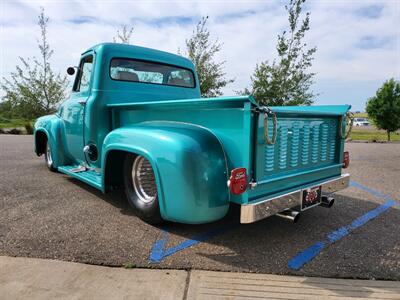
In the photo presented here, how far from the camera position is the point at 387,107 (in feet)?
70.6

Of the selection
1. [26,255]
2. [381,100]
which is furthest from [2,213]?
[381,100]

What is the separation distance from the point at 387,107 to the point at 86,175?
2290 cm

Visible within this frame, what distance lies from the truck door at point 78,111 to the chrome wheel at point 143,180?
126 centimetres

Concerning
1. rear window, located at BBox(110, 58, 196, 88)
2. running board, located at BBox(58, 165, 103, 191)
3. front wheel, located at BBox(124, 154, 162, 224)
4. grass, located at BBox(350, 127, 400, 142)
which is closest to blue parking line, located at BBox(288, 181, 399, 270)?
front wheel, located at BBox(124, 154, 162, 224)

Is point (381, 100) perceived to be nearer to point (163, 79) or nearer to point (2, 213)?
point (163, 79)

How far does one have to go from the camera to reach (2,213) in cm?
371

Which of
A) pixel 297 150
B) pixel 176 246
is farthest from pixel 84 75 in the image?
pixel 297 150

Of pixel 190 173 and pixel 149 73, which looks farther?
pixel 149 73

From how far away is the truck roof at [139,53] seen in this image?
165 inches

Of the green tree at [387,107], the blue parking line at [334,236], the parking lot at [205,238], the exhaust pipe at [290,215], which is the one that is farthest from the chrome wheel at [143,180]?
the green tree at [387,107]

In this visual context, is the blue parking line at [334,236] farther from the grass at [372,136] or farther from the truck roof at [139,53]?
the grass at [372,136]

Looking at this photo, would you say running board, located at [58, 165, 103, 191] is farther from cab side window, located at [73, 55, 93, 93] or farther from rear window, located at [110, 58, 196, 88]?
rear window, located at [110, 58, 196, 88]

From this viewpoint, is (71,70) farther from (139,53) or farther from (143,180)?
(143,180)

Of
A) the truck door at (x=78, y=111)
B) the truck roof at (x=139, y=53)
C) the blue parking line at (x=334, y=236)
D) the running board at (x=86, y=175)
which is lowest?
the blue parking line at (x=334, y=236)
